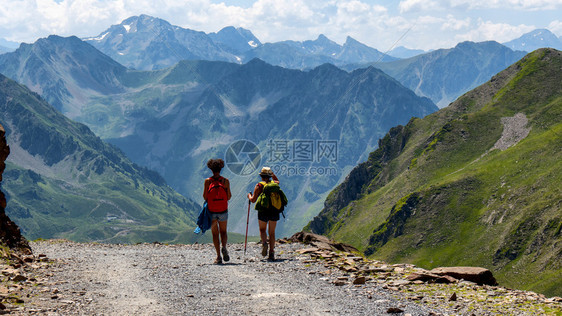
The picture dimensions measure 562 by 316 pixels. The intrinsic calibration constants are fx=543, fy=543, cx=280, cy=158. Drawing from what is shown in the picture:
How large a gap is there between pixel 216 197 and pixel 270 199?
105 inches

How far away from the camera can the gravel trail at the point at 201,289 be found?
1616 centimetres

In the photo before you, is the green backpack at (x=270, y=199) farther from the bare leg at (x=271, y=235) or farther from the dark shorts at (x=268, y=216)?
the bare leg at (x=271, y=235)

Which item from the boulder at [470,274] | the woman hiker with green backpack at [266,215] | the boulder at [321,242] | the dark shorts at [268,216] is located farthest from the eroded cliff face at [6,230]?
the boulder at [470,274]

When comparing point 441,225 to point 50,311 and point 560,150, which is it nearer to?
point 560,150

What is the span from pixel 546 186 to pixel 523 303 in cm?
17143

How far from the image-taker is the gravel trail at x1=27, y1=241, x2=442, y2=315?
16.2 meters

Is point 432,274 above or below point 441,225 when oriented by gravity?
below

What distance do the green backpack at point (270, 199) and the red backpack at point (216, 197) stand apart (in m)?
1.71

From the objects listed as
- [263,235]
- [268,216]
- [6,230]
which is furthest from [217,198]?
[6,230]

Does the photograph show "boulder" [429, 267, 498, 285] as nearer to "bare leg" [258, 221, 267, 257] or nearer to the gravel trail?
the gravel trail

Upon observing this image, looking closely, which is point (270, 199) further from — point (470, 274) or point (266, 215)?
point (470, 274)

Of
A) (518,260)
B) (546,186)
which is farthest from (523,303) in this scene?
(546,186)

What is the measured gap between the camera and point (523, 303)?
1734cm

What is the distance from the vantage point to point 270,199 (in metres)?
26.2
